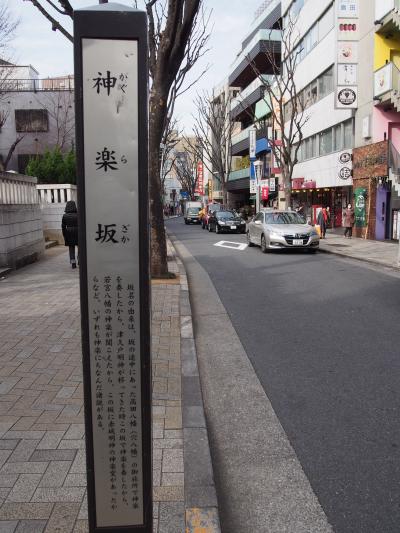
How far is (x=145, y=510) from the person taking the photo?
2.34 metres

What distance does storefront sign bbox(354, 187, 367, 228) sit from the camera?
74.7ft

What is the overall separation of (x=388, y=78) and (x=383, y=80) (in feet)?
1.52

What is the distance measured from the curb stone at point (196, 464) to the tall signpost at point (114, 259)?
1.69ft

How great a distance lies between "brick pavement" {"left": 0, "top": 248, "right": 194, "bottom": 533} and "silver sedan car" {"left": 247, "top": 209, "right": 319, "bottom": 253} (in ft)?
32.5

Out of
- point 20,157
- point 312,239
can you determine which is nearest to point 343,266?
point 312,239

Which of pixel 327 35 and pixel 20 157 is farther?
pixel 20 157

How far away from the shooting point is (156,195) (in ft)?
34.4

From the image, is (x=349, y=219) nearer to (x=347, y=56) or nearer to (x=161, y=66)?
(x=347, y=56)

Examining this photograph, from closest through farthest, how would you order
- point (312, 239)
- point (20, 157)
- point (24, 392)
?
point (24, 392) → point (312, 239) → point (20, 157)

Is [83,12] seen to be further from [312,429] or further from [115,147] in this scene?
[312,429]

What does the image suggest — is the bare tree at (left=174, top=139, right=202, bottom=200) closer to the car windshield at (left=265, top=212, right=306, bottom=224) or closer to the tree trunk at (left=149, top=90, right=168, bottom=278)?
the car windshield at (left=265, top=212, right=306, bottom=224)

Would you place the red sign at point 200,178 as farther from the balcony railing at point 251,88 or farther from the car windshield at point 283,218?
the car windshield at point 283,218

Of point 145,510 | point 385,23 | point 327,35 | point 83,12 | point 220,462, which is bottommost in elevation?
point 220,462

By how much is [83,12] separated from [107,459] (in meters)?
1.89
